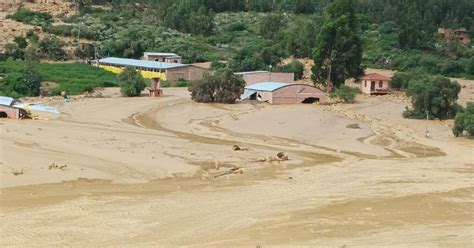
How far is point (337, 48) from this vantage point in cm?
5844

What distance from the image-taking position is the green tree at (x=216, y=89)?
52.5 metres

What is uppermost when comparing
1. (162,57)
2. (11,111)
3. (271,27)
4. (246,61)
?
(271,27)

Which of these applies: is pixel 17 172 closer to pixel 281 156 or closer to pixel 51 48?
pixel 281 156

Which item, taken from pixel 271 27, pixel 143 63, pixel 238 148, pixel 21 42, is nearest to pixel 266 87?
pixel 143 63

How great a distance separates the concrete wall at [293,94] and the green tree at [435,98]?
10.1m

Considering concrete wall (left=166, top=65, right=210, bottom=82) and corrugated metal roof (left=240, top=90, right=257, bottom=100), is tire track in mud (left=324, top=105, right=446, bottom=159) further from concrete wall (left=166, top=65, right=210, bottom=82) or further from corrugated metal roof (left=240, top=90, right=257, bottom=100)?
concrete wall (left=166, top=65, right=210, bottom=82)

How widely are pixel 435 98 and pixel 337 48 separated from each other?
50.1ft

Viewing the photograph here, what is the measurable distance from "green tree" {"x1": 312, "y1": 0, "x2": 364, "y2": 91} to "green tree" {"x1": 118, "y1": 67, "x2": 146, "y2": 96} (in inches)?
583

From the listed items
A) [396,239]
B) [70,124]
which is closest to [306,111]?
[70,124]


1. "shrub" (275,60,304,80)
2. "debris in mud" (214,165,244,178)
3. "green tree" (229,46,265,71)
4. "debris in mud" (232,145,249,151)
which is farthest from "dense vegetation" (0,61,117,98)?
"debris in mud" (214,165,244,178)

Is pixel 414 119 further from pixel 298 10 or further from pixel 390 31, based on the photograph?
pixel 298 10

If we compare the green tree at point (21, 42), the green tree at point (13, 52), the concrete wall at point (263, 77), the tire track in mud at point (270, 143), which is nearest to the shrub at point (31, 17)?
the green tree at point (21, 42)

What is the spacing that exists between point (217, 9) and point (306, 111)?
8750 cm

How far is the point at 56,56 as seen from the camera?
80875 millimetres
